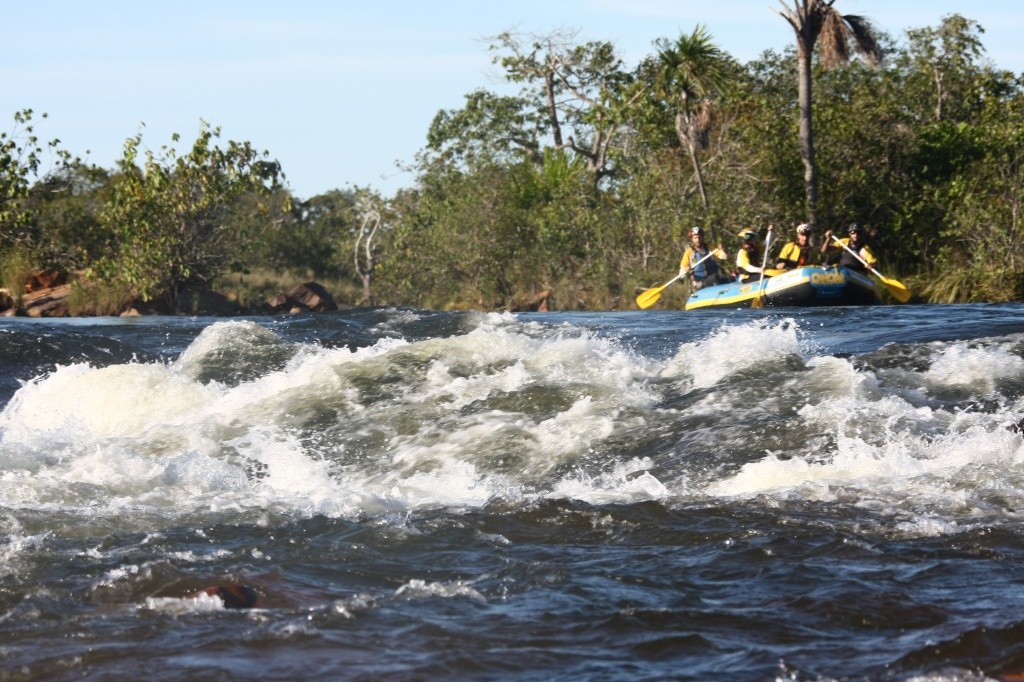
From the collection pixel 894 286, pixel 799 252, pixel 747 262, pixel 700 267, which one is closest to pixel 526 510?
pixel 747 262

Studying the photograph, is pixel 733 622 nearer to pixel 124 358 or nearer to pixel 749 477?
pixel 749 477

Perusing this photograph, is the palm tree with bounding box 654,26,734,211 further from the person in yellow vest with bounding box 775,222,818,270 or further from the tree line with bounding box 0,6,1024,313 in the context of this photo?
the person in yellow vest with bounding box 775,222,818,270

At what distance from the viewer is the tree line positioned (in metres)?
24.1

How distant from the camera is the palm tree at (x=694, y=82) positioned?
83.3 feet

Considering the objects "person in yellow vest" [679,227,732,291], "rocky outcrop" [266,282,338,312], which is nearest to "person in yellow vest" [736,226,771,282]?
"person in yellow vest" [679,227,732,291]

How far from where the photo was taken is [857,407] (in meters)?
8.23

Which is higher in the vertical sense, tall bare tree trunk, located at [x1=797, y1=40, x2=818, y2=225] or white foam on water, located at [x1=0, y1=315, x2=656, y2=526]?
tall bare tree trunk, located at [x1=797, y1=40, x2=818, y2=225]

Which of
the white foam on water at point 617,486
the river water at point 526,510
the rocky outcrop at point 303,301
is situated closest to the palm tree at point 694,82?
the rocky outcrop at point 303,301

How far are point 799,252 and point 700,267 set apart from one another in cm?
177

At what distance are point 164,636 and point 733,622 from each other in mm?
1957

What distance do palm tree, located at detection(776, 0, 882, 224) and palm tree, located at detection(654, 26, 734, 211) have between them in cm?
179

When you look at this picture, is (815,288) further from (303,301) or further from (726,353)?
(303,301)

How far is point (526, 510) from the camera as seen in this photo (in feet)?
21.6

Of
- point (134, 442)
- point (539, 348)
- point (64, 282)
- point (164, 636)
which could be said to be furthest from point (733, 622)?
point (64, 282)
